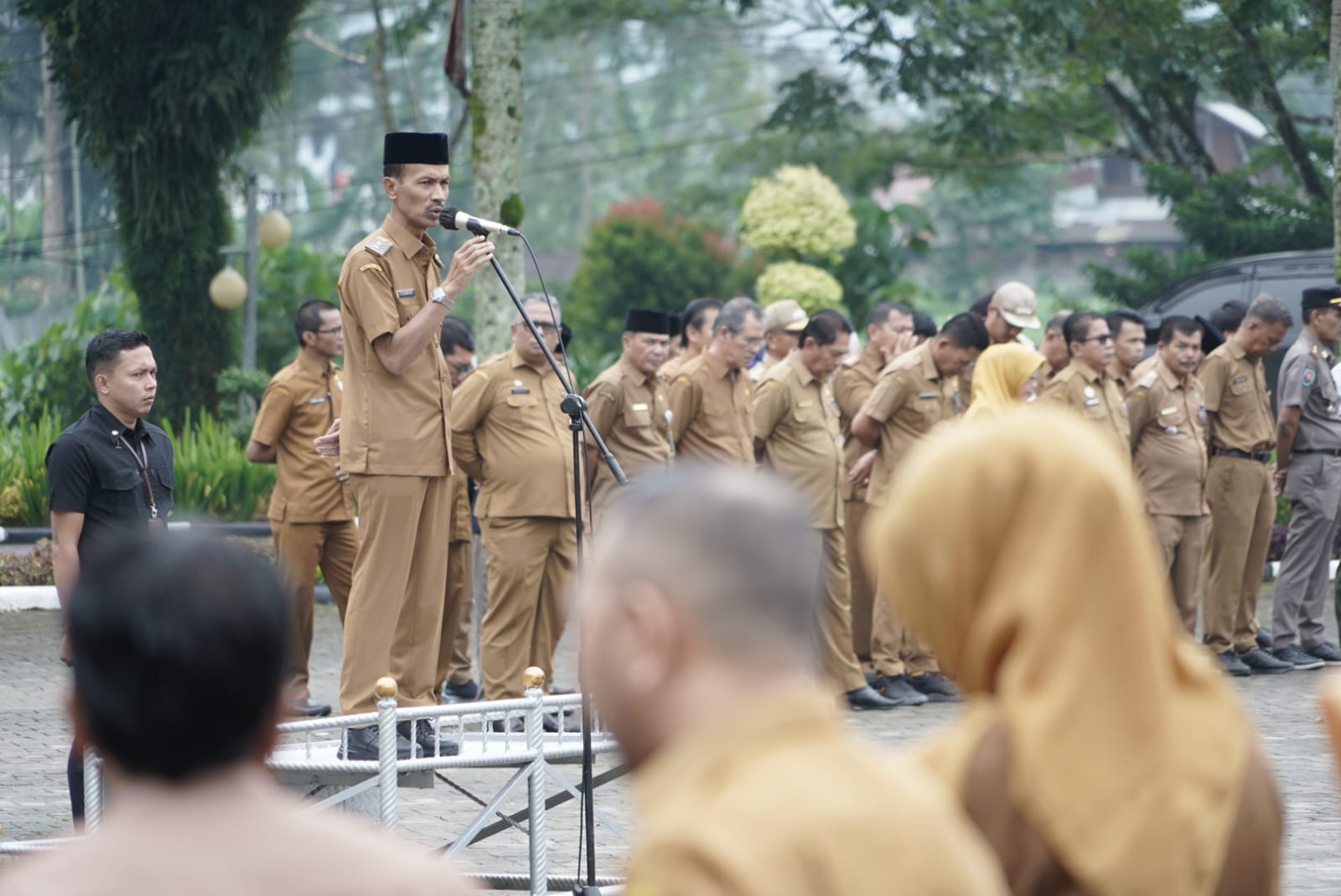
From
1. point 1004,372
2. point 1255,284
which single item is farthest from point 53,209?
point 1004,372

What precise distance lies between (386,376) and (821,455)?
13.5 ft

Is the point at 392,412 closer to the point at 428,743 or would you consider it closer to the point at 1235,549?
the point at 428,743

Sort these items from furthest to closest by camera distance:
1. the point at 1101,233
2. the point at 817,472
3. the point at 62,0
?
the point at 1101,233 → the point at 62,0 → the point at 817,472

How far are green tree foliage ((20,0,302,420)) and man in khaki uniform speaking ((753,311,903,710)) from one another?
9564mm

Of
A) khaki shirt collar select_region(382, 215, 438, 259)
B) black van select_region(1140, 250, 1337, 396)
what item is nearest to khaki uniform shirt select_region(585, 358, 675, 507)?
khaki shirt collar select_region(382, 215, 438, 259)

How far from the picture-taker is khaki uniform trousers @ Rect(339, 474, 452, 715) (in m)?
6.97

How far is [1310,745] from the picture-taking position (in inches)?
360

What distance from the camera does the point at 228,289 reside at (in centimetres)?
1909

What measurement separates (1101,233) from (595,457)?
6006cm

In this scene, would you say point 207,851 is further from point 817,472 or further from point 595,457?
point 817,472

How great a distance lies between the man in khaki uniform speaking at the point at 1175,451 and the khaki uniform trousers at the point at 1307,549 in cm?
59

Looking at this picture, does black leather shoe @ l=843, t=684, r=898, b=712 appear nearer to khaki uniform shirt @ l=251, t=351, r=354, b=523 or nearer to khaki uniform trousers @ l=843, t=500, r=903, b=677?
khaki uniform trousers @ l=843, t=500, r=903, b=677

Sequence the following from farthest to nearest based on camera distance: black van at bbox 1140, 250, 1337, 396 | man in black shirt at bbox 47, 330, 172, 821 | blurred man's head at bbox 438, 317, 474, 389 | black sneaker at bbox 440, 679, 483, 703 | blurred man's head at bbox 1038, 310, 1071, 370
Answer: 1. black van at bbox 1140, 250, 1337, 396
2. blurred man's head at bbox 1038, 310, 1071, 370
3. blurred man's head at bbox 438, 317, 474, 389
4. black sneaker at bbox 440, 679, 483, 703
5. man in black shirt at bbox 47, 330, 172, 821

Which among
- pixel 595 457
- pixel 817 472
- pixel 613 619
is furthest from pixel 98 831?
pixel 817 472
